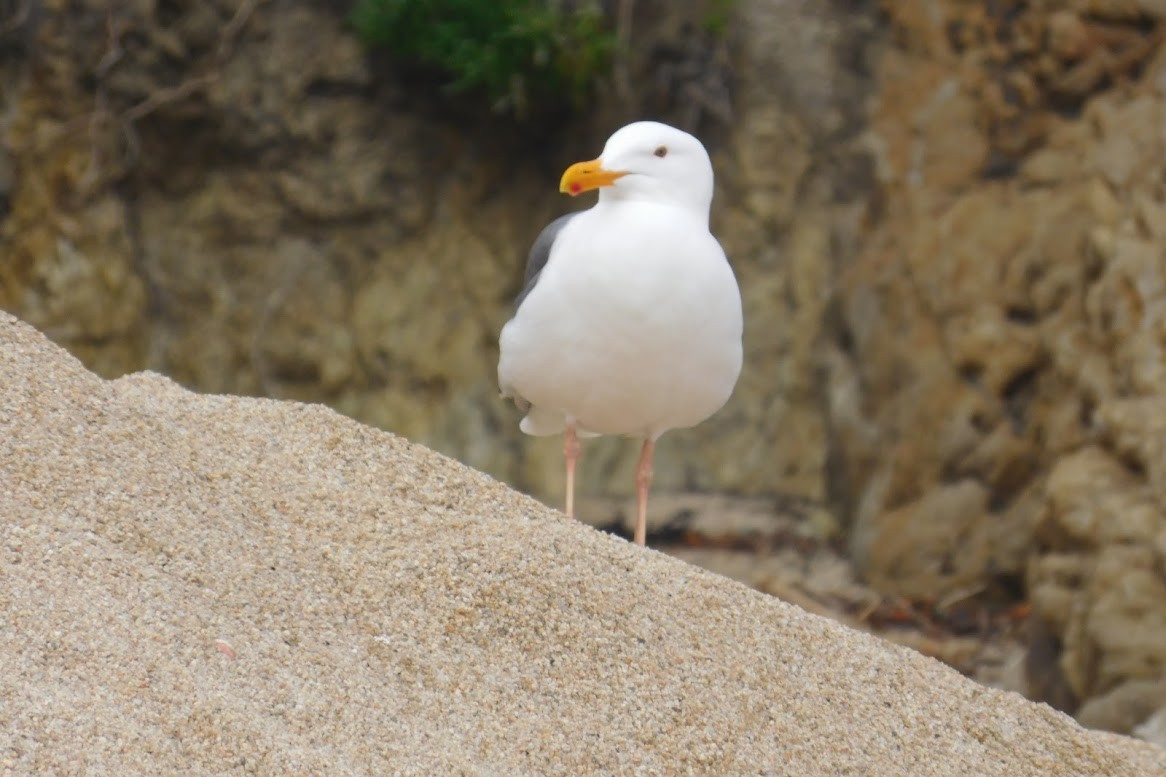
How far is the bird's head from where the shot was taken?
12.9 feet

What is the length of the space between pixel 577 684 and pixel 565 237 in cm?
151

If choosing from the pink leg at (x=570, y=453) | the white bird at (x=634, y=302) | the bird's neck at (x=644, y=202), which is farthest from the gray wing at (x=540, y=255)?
the pink leg at (x=570, y=453)

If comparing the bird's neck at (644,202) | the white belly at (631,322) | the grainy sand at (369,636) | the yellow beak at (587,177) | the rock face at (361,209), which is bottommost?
the rock face at (361,209)

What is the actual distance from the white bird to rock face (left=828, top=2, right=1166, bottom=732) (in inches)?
69.3

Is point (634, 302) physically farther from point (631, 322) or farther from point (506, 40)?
point (506, 40)

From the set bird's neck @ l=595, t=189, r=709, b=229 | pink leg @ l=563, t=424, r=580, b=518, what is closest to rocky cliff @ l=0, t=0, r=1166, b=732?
pink leg @ l=563, t=424, r=580, b=518

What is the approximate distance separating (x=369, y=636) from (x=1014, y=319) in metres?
4.15

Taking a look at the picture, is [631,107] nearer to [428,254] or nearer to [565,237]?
[428,254]

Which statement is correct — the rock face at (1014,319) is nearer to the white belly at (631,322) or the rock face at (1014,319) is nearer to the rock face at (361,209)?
the rock face at (361,209)

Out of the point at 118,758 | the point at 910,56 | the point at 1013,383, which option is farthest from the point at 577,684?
the point at 910,56

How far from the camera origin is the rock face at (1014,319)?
5.18m

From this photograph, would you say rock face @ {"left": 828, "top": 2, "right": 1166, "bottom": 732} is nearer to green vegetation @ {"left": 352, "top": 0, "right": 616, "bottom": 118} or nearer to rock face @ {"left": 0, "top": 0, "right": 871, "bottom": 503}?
rock face @ {"left": 0, "top": 0, "right": 871, "bottom": 503}

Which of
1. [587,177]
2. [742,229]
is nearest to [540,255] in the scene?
[587,177]

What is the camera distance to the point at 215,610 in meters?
2.72
